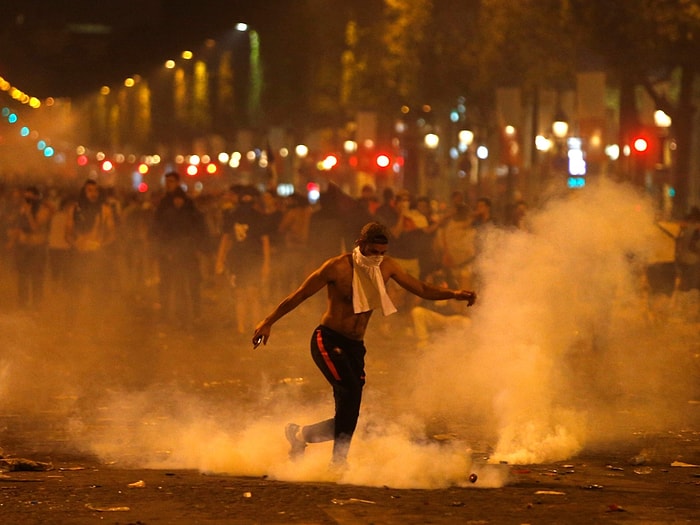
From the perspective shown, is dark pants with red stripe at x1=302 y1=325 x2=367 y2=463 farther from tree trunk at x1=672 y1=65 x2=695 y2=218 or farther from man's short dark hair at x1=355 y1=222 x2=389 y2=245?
tree trunk at x1=672 y1=65 x2=695 y2=218

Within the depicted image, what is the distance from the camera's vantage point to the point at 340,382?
804 cm

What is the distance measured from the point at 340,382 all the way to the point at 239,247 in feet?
38.7

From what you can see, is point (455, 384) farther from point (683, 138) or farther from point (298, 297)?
point (683, 138)

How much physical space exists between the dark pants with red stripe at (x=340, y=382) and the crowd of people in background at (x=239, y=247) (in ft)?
22.8

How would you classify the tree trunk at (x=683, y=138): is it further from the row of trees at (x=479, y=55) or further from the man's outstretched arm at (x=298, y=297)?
the man's outstretched arm at (x=298, y=297)

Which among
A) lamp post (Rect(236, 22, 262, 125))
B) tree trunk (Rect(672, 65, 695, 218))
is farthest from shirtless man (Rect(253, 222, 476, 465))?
lamp post (Rect(236, 22, 262, 125))

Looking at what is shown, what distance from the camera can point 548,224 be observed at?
11.6m

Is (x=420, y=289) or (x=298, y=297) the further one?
(x=420, y=289)

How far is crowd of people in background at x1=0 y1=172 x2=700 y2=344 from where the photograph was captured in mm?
17406

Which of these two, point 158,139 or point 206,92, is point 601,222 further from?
point 158,139

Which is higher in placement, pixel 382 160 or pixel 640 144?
pixel 382 160

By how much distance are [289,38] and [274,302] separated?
41.2 meters

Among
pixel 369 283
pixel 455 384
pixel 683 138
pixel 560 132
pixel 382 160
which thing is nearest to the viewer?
pixel 369 283

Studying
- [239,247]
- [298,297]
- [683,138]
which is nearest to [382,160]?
[683,138]
